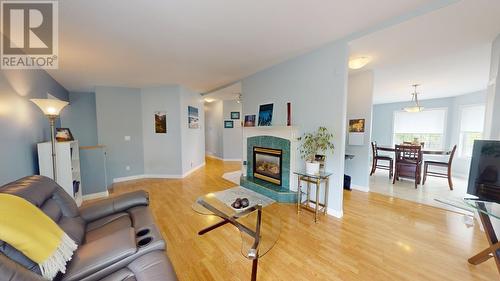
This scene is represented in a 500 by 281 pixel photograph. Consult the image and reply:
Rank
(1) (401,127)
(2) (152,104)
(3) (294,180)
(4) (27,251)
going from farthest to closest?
(1) (401,127)
(2) (152,104)
(3) (294,180)
(4) (27,251)

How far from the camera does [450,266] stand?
1.68 meters

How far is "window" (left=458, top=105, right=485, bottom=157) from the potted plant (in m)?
5.39

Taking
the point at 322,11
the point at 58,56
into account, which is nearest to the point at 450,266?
the point at 322,11

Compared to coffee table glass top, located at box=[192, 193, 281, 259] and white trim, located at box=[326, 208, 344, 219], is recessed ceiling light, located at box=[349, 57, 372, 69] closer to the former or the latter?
white trim, located at box=[326, 208, 344, 219]

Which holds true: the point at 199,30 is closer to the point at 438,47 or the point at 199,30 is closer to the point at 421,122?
the point at 438,47

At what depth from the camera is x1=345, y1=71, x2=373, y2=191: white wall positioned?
3.57 meters

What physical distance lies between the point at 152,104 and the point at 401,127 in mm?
8130

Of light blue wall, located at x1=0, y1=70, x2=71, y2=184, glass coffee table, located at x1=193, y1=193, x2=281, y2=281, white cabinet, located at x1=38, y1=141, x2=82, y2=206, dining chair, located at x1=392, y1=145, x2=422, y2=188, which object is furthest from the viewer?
dining chair, located at x1=392, y1=145, x2=422, y2=188

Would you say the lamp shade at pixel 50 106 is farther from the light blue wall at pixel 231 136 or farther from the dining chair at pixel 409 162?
the dining chair at pixel 409 162

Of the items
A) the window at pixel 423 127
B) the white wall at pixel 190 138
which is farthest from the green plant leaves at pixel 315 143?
the window at pixel 423 127

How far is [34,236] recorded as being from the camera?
1.01 meters

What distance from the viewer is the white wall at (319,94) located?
8.21ft

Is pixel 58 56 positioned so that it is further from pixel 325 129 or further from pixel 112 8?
pixel 325 129

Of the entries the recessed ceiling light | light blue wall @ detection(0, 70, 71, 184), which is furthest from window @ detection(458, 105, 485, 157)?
light blue wall @ detection(0, 70, 71, 184)
